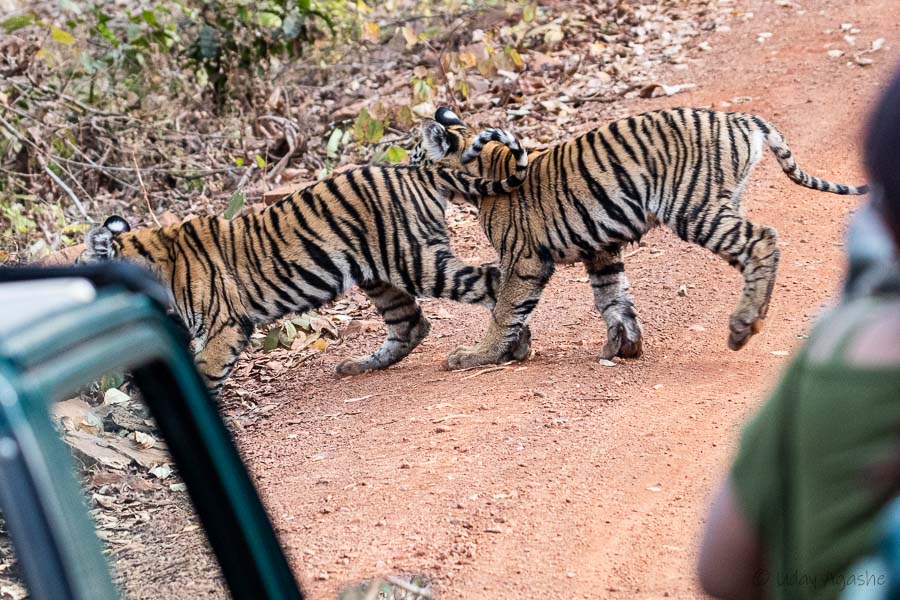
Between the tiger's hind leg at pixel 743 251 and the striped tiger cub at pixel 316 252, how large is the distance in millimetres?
1099

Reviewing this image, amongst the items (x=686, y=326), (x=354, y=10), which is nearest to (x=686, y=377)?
(x=686, y=326)

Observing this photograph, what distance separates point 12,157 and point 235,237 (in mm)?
4108

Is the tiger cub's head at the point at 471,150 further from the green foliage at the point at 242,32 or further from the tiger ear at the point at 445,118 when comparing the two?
the green foliage at the point at 242,32

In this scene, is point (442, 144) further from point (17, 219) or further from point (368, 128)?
point (17, 219)

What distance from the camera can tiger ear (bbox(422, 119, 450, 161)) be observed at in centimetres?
652

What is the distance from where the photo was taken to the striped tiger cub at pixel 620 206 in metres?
5.90

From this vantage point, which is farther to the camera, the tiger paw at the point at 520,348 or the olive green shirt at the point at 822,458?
the tiger paw at the point at 520,348

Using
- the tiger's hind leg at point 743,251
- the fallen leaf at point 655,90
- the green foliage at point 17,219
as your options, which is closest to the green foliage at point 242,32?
the green foliage at point 17,219

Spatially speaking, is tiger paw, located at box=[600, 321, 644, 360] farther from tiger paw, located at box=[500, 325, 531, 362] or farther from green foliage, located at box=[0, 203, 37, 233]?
green foliage, located at box=[0, 203, 37, 233]

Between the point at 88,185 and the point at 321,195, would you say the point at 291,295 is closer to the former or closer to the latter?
the point at 321,195

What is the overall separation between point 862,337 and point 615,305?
200 inches

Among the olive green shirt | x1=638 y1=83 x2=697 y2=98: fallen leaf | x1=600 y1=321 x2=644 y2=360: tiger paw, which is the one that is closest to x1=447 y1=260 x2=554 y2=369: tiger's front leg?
x1=600 y1=321 x2=644 y2=360: tiger paw

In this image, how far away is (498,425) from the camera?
5.25 metres

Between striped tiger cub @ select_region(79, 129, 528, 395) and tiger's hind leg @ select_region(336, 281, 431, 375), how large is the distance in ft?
0.52
